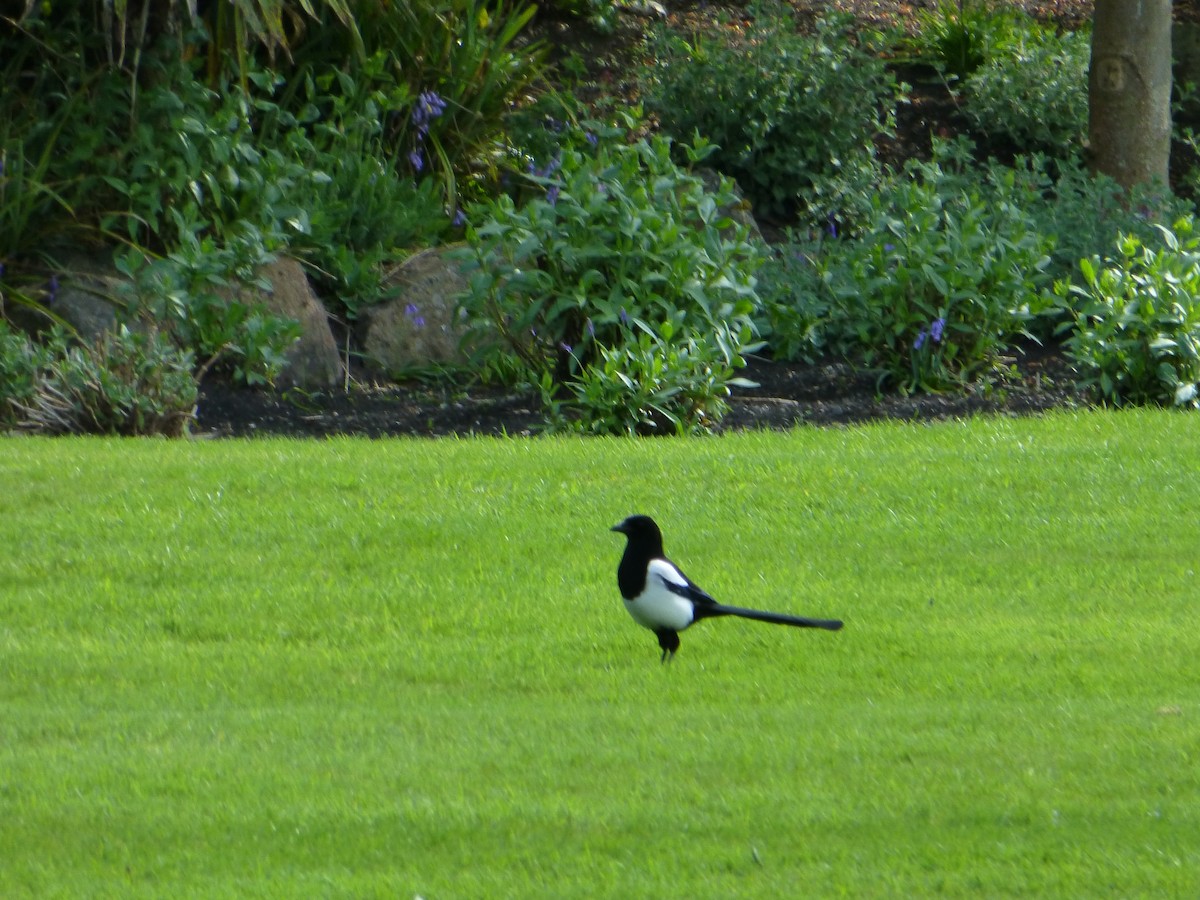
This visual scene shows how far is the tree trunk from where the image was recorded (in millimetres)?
11711

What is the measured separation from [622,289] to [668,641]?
404 cm

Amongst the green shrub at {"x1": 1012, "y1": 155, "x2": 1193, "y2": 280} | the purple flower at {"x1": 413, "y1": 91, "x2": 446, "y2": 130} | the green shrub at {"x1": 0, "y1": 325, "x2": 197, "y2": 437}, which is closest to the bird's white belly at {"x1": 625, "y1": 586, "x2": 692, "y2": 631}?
the green shrub at {"x1": 0, "y1": 325, "x2": 197, "y2": 437}

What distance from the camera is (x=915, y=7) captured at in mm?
16609

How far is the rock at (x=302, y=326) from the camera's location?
10.1m

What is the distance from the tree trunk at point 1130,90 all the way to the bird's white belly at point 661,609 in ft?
25.7

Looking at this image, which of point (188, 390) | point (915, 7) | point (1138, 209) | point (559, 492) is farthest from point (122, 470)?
point (915, 7)

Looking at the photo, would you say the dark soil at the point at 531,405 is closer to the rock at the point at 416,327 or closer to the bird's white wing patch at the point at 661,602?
the rock at the point at 416,327

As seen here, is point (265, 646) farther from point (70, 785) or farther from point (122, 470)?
point (122, 470)

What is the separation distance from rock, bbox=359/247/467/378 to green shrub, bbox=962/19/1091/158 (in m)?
5.23

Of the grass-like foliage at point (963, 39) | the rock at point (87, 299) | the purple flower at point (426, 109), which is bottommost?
the rock at point (87, 299)

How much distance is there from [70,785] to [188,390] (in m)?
4.58

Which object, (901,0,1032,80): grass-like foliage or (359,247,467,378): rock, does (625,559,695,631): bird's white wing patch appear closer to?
(359,247,467,378): rock

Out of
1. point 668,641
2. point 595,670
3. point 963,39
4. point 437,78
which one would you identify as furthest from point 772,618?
point 963,39

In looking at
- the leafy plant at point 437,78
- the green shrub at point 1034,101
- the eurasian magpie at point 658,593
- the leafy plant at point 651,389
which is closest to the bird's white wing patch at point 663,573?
the eurasian magpie at point 658,593
